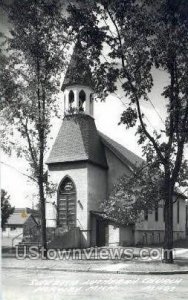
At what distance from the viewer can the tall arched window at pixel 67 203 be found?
29.2 meters

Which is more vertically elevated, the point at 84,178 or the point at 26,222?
the point at 84,178

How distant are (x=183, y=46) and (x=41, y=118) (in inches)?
304

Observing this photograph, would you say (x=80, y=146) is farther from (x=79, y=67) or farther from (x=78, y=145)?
(x=79, y=67)

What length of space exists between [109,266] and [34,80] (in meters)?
8.80

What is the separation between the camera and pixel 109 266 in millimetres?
17594

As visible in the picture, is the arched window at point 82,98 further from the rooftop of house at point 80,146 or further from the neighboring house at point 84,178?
the rooftop of house at point 80,146

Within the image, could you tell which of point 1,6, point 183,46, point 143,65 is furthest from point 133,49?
point 1,6

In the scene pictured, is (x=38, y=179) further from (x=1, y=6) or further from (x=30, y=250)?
(x=1, y=6)

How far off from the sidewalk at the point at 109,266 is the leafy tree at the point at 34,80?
11.1ft

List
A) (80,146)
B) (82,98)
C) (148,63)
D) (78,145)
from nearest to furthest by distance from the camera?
(148,63) < (80,146) < (78,145) < (82,98)

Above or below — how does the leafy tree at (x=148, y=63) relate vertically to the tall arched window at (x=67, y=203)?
above

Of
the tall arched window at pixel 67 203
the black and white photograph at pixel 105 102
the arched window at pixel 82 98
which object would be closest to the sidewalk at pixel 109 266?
the black and white photograph at pixel 105 102

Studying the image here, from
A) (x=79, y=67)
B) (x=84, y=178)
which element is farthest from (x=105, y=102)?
(x=84, y=178)

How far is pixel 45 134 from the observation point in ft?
72.6
